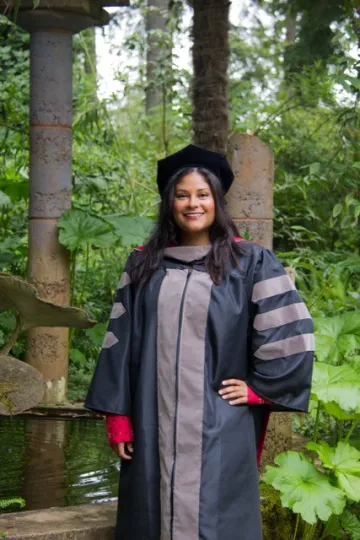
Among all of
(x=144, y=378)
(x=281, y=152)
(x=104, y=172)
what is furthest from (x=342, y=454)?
(x=281, y=152)

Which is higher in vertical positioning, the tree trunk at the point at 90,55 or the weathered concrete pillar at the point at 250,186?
the tree trunk at the point at 90,55

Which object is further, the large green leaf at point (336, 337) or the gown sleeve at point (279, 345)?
the large green leaf at point (336, 337)

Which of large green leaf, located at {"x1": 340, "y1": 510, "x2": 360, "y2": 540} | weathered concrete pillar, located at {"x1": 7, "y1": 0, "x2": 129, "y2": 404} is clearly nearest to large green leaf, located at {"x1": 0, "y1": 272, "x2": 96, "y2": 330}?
large green leaf, located at {"x1": 340, "y1": 510, "x2": 360, "y2": 540}

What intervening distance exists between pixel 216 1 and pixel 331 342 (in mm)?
3044

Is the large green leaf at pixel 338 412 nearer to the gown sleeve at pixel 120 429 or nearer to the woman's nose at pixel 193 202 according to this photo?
the gown sleeve at pixel 120 429

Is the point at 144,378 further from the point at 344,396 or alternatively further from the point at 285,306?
the point at 344,396

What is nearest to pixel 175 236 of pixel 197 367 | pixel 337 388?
pixel 197 367

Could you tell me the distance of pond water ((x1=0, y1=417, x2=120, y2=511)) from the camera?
397cm

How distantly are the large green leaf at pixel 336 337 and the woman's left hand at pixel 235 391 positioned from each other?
0.99 metres

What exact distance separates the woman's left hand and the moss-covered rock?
0.83 m

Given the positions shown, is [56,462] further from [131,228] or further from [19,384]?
[131,228]

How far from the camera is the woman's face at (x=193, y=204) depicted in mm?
3088

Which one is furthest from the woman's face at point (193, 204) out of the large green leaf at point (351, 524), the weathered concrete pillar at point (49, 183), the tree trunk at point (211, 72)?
the tree trunk at point (211, 72)

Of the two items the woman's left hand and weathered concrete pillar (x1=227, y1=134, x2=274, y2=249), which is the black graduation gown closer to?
the woman's left hand
